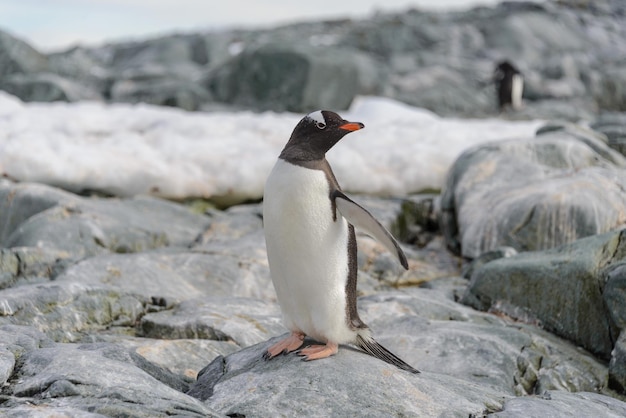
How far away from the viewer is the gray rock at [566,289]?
17.3ft

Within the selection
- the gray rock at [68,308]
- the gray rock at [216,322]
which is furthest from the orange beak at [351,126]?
the gray rock at [68,308]

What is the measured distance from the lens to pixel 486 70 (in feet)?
91.0

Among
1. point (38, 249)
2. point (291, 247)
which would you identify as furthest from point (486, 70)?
point (291, 247)

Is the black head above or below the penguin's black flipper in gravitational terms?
above

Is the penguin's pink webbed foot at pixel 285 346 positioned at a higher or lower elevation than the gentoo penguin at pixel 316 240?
lower

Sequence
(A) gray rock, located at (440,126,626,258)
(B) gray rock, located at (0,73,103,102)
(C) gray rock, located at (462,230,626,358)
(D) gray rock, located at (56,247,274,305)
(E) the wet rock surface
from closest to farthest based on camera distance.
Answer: (E) the wet rock surface, (C) gray rock, located at (462,230,626,358), (D) gray rock, located at (56,247,274,305), (A) gray rock, located at (440,126,626,258), (B) gray rock, located at (0,73,103,102)

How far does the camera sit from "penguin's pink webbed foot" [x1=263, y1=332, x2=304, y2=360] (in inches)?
153

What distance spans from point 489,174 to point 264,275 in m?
3.21

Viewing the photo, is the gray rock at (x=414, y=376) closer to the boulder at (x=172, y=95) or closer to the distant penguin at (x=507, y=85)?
the boulder at (x=172, y=95)

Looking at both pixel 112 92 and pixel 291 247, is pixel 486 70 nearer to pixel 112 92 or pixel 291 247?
pixel 112 92

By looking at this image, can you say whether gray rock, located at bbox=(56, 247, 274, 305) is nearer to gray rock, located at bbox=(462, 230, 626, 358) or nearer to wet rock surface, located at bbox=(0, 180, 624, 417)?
wet rock surface, located at bbox=(0, 180, 624, 417)

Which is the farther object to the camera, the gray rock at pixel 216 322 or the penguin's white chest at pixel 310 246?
the gray rock at pixel 216 322

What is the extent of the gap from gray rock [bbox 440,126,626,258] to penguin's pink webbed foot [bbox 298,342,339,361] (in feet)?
12.8

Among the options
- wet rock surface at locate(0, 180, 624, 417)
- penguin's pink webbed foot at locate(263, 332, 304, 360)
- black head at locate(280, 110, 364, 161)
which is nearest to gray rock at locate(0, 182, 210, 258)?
wet rock surface at locate(0, 180, 624, 417)
